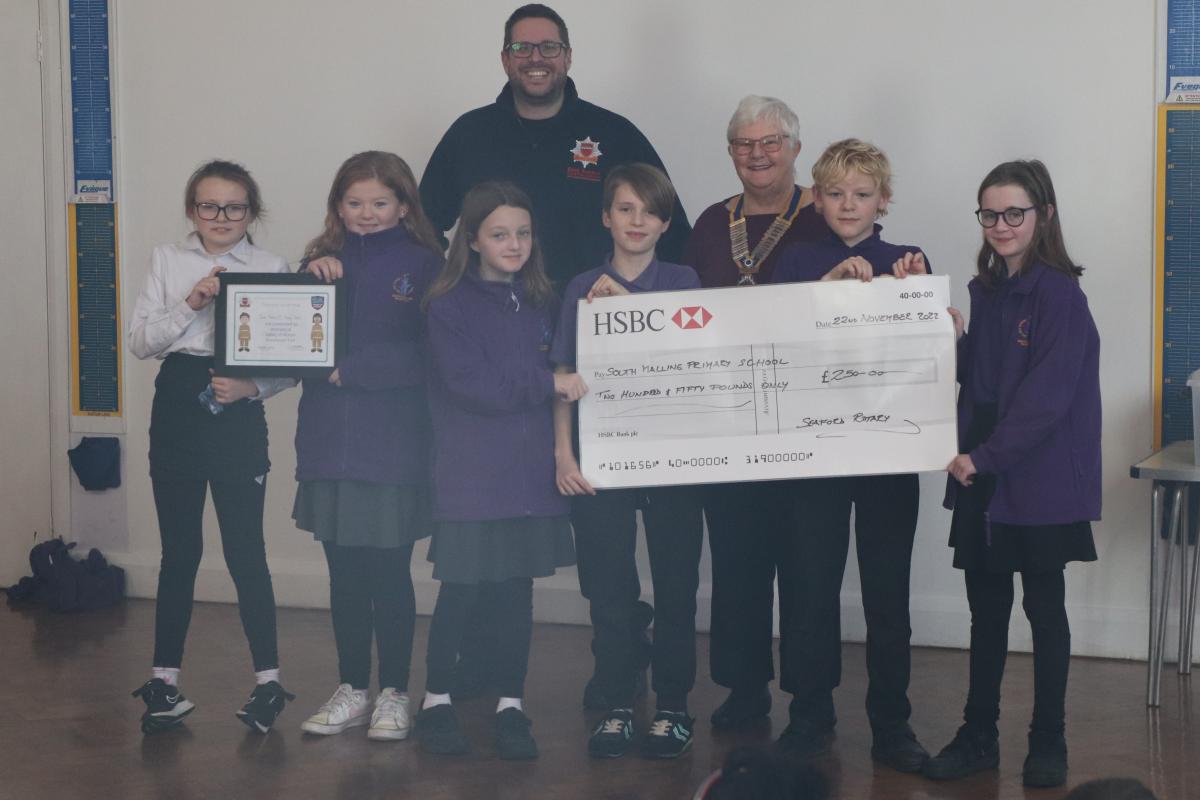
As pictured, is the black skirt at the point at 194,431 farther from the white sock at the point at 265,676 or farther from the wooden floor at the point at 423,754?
the wooden floor at the point at 423,754

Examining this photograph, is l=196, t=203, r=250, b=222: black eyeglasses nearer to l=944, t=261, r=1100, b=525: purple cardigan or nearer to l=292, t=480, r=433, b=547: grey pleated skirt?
l=292, t=480, r=433, b=547: grey pleated skirt

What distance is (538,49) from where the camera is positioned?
3.79 metres

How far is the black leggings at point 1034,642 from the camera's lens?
10.2ft

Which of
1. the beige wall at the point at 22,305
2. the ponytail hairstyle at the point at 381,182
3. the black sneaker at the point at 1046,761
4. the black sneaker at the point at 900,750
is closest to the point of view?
the black sneaker at the point at 1046,761

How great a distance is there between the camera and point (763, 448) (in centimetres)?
322

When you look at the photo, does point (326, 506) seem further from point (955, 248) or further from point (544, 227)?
point (955, 248)

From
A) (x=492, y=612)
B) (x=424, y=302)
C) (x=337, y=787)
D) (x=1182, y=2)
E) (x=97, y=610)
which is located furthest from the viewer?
(x=97, y=610)

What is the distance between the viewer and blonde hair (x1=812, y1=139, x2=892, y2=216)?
3092mm

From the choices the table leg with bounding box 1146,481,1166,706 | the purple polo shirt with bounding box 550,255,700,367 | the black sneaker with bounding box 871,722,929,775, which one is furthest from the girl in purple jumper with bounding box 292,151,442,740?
the table leg with bounding box 1146,481,1166,706

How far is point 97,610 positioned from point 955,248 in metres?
3.49

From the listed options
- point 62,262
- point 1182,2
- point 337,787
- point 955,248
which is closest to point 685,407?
point 337,787

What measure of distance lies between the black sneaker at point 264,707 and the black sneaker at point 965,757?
171 centimetres

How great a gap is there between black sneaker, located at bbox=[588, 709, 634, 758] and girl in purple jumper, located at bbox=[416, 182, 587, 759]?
160mm

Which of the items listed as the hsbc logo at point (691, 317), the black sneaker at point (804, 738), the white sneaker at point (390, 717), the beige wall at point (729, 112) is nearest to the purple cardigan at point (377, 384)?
the white sneaker at point (390, 717)
